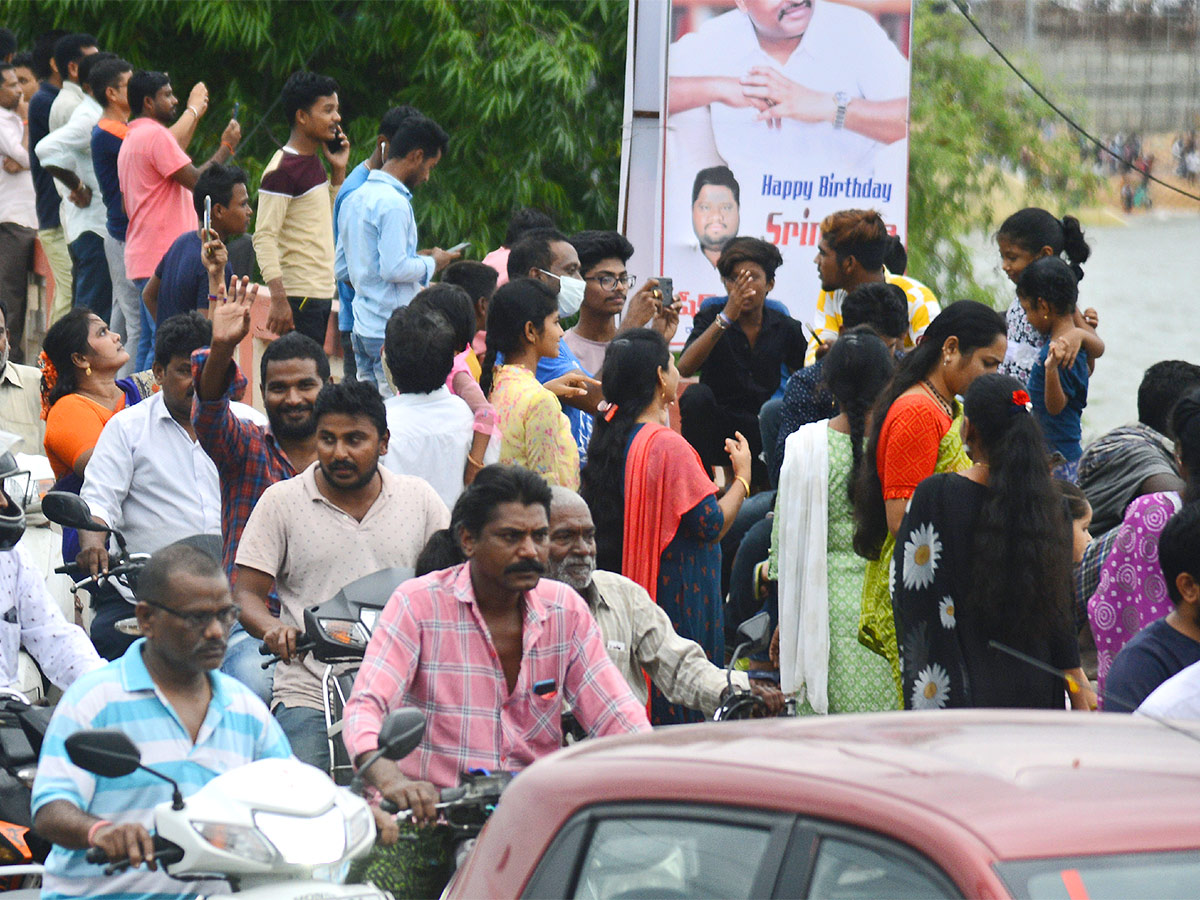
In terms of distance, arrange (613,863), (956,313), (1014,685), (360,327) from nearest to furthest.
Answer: (613,863) → (1014,685) → (956,313) → (360,327)

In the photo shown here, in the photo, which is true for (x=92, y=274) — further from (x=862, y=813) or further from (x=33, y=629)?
(x=862, y=813)

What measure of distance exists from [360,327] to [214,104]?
347 inches

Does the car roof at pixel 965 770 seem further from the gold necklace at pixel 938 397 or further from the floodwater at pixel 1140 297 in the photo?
the floodwater at pixel 1140 297

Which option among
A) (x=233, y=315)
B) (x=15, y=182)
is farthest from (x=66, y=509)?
(x=15, y=182)

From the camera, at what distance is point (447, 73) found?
49.2 feet

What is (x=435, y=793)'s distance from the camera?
3920 mm

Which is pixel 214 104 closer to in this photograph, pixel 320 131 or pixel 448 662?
pixel 320 131

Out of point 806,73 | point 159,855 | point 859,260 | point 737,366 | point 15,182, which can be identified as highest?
point 806,73

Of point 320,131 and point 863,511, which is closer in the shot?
point 863,511

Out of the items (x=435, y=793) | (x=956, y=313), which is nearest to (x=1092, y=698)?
(x=956, y=313)

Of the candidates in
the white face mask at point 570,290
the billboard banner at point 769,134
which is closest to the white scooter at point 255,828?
the white face mask at point 570,290

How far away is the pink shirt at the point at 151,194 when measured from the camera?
33.8ft

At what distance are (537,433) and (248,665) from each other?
1616mm

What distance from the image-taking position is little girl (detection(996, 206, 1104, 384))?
7930 mm
